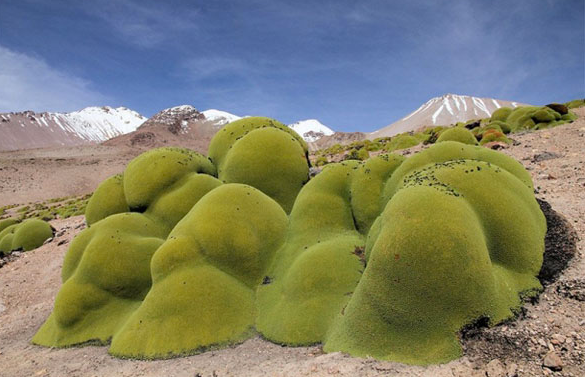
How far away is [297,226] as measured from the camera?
13055 mm

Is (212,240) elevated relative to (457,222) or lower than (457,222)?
lower

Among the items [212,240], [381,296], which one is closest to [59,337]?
[212,240]

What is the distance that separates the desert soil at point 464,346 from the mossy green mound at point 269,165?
22.7ft

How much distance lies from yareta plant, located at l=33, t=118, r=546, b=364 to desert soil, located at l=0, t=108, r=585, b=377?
13.6 inches

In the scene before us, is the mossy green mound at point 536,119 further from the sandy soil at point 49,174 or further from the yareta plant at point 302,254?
the sandy soil at point 49,174

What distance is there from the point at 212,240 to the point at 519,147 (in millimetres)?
19247

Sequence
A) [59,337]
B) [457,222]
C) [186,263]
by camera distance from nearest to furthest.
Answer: [457,222] → [186,263] → [59,337]

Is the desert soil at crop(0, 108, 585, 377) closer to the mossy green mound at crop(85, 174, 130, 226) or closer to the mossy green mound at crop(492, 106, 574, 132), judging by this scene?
the mossy green mound at crop(85, 174, 130, 226)

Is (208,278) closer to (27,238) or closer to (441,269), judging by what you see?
(441,269)

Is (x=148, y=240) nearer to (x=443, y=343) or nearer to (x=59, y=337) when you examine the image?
(x=59, y=337)

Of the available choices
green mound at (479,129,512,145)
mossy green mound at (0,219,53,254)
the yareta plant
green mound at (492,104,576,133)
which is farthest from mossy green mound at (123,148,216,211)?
green mound at (492,104,576,133)

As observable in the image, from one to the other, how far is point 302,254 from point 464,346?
5659 millimetres

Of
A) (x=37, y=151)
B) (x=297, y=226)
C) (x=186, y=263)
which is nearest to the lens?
(x=186, y=263)

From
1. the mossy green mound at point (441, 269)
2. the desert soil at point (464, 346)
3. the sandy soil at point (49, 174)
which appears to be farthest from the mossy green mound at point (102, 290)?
the sandy soil at point (49, 174)
